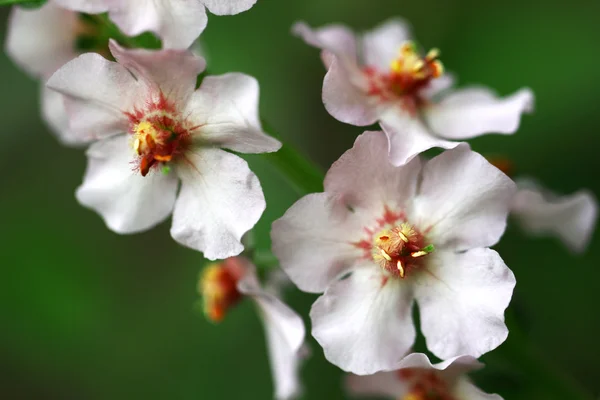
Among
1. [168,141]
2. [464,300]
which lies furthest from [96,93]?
[464,300]

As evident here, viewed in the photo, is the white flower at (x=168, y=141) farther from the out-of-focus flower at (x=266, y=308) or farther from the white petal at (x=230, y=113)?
the out-of-focus flower at (x=266, y=308)

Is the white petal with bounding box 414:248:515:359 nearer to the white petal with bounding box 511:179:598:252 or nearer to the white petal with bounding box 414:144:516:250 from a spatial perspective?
the white petal with bounding box 414:144:516:250

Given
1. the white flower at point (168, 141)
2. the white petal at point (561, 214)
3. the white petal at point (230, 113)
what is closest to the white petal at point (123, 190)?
the white flower at point (168, 141)

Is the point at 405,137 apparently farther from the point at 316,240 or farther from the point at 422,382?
the point at 422,382

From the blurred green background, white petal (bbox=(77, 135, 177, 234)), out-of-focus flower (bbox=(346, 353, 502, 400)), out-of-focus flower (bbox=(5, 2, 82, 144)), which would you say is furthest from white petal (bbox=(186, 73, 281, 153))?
the blurred green background

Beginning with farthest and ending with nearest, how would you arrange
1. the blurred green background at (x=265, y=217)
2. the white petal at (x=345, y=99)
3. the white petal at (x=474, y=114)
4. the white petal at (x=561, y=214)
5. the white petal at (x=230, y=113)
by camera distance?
1. the blurred green background at (x=265, y=217)
2. the white petal at (x=561, y=214)
3. the white petal at (x=474, y=114)
4. the white petal at (x=345, y=99)
5. the white petal at (x=230, y=113)

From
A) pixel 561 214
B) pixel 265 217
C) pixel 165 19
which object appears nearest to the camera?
pixel 165 19
